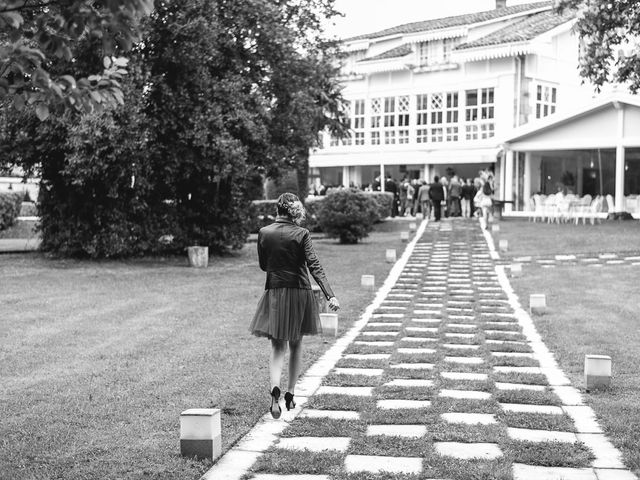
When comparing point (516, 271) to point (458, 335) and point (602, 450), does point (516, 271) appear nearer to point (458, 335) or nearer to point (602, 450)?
point (458, 335)

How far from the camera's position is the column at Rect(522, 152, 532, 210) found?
34438mm

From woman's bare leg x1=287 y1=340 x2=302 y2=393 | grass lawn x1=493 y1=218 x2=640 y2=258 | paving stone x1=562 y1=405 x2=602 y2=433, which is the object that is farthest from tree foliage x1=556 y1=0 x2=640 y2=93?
woman's bare leg x1=287 y1=340 x2=302 y2=393

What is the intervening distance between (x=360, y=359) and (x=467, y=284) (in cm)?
777

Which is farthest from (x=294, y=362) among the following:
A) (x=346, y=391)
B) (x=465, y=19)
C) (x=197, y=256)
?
(x=465, y=19)

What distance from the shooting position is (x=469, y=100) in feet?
129

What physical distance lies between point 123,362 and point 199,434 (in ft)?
11.7

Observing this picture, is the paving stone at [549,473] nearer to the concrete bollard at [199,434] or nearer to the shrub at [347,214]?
the concrete bollard at [199,434]

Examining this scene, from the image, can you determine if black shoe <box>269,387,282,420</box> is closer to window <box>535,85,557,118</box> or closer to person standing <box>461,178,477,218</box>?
person standing <box>461,178,477,218</box>

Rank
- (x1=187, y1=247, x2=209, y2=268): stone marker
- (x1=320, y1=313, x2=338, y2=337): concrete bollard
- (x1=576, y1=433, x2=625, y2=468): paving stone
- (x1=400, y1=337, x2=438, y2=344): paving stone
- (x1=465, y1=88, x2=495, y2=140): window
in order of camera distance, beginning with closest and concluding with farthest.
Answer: (x1=576, y1=433, x2=625, y2=468): paving stone < (x1=400, y1=337, x2=438, y2=344): paving stone < (x1=320, y1=313, x2=338, y2=337): concrete bollard < (x1=187, y1=247, x2=209, y2=268): stone marker < (x1=465, y1=88, x2=495, y2=140): window

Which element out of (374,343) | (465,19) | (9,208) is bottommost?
(374,343)

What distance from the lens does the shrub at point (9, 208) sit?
1049 inches

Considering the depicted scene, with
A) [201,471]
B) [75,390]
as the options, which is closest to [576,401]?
[201,471]

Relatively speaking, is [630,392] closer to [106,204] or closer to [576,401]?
[576,401]

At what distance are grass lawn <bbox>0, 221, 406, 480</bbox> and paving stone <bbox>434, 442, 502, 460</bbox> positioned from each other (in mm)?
1467
